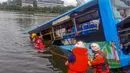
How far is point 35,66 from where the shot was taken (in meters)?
12.3

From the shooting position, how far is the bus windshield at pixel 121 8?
35.6 feet

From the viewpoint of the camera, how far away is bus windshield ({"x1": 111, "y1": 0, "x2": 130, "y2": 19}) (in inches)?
427

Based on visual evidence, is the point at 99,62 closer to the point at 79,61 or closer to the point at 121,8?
the point at 79,61

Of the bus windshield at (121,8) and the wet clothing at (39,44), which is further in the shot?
the wet clothing at (39,44)

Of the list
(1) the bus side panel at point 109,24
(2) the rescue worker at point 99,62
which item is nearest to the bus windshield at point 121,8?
(1) the bus side panel at point 109,24

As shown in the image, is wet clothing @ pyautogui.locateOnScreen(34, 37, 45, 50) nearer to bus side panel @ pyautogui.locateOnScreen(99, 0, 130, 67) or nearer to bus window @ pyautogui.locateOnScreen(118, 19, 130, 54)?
bus side panel @ pyautogui.locateOnScreen(99, 0, 130, 67)

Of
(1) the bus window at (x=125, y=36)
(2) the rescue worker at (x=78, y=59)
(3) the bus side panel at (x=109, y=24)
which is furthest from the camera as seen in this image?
(1) the bus window at (x=125, y=36)

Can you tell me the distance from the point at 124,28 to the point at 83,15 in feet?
6.99

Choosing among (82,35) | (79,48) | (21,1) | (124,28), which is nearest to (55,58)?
(82,35)

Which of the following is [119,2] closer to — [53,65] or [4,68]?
[53,65]

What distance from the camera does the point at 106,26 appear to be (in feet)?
33.7

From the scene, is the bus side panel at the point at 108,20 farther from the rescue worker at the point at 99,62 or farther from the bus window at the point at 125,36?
the rescue worker at the point at 99,62

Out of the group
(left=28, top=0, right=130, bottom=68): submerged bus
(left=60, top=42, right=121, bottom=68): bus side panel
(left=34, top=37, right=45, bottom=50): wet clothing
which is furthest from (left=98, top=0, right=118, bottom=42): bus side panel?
(left=34, top=37, right=45, bottom=50): wet clothing

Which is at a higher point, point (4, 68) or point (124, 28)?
point (124, 28)
